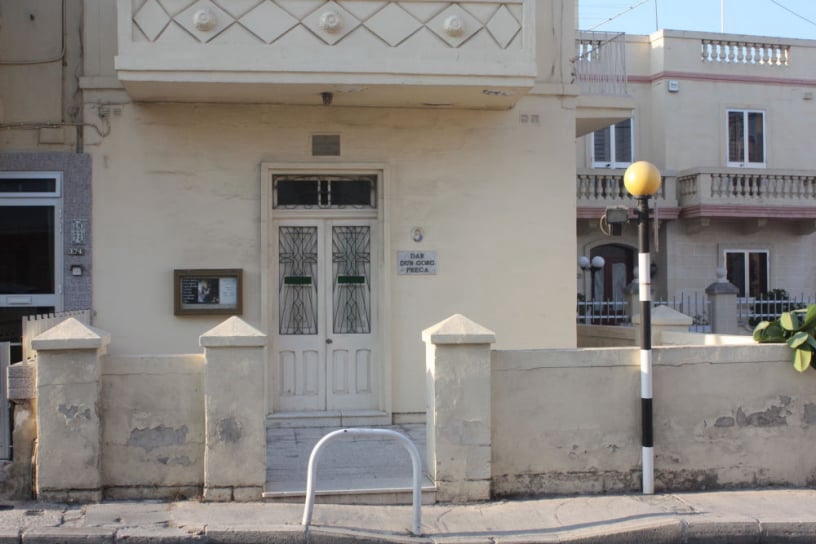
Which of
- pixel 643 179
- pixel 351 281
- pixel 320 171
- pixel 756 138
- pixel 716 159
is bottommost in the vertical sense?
pixel 351 281

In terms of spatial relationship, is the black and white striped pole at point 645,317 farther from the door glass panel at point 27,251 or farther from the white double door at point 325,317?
the door glass panel at point 27,251

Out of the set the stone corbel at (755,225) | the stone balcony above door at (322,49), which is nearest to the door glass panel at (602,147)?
the stone corbel at (755,225)

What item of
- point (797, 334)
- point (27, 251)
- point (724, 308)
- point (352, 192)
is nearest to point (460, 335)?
point (797, 334)

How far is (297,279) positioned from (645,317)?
4282 millimetres

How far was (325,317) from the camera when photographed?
33.5 ft

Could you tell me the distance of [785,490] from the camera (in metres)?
7.70

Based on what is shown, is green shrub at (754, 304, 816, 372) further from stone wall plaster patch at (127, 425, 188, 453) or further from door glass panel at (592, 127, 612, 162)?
door glass panel at (592, 127, 612, 162)

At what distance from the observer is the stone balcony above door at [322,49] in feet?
29.9

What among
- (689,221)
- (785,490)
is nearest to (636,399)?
(785,490)

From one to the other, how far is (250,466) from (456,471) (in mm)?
1668

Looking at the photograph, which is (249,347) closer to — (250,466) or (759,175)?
(250,466)

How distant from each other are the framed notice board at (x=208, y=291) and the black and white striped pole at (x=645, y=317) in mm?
4539

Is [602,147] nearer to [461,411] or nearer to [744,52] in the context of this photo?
[744,52]

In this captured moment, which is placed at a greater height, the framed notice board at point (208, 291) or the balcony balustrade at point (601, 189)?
the balcony balustrade at point (601, 189)
